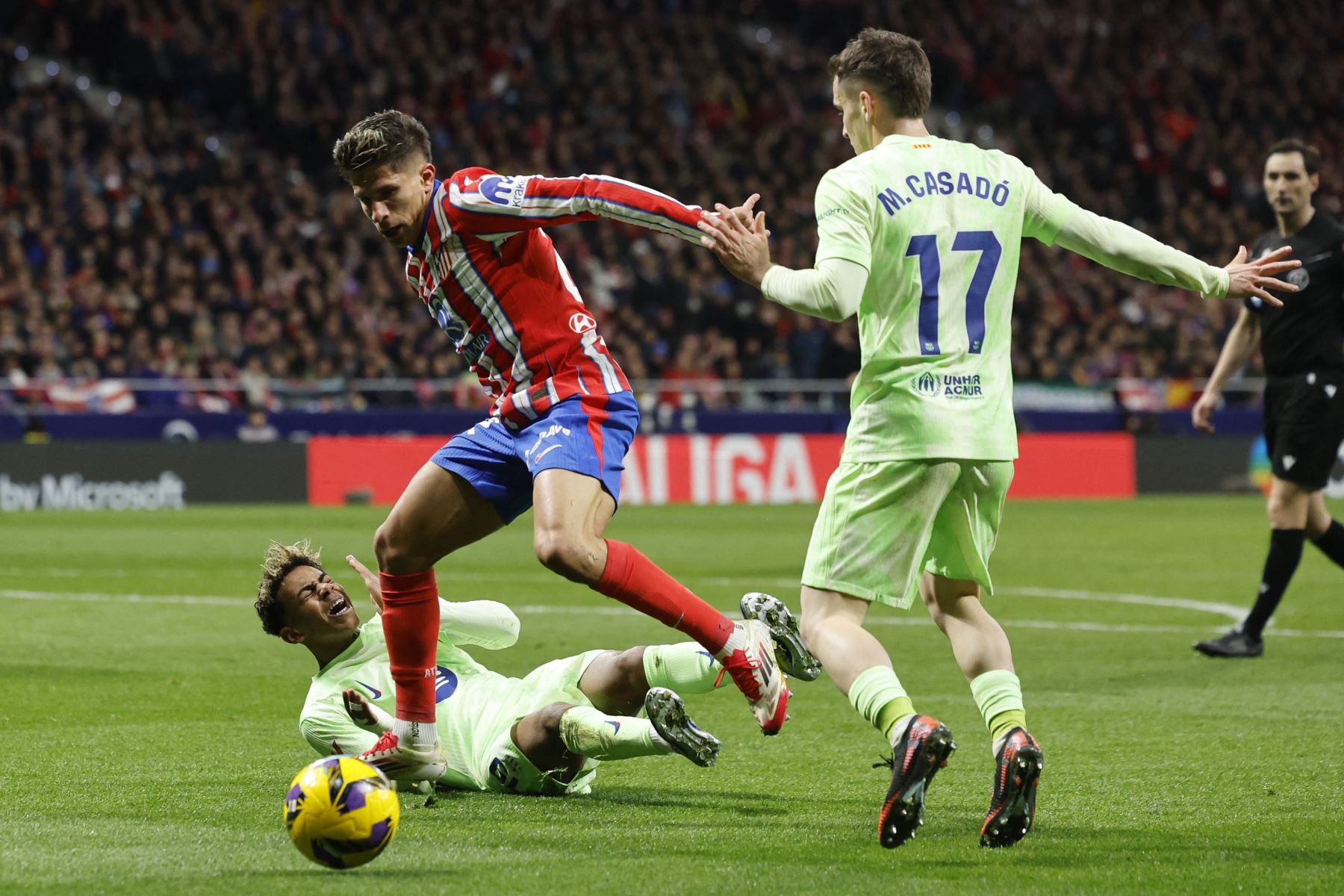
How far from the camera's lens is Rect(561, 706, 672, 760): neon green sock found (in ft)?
15.0

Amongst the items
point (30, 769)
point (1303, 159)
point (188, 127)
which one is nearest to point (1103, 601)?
point (1303, 159)

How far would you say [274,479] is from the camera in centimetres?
1920

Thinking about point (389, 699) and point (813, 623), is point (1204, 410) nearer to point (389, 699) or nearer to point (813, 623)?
point (813, 623)

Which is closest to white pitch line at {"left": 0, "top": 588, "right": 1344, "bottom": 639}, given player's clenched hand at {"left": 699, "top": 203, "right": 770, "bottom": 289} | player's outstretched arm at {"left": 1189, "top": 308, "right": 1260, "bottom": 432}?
player's outstretched arm at {"left": 1189, "top": 308, "right": 1260, "bottom": 432}

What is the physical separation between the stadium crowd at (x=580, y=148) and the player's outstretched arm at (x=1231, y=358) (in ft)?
44.1

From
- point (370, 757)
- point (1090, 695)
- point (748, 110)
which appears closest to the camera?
point (370, 757)

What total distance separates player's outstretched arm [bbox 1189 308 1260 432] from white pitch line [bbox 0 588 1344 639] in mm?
1442

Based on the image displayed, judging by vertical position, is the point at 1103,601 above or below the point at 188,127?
below

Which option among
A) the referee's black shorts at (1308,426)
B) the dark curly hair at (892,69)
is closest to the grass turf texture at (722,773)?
the referee's black shorts at (1308,426)

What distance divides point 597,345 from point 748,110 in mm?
23569

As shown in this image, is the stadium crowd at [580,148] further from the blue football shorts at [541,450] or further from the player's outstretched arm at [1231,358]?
the blue football shorts at [541,450]

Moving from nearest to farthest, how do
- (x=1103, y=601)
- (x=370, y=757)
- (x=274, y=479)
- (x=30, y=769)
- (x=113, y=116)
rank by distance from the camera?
(x=370, y=757) → (x=30, y=769) → (x=1103, y=601) → (x=274, y=479) → (x=113, y=116)

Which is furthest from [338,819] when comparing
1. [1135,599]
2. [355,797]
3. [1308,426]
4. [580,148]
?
[580,148]

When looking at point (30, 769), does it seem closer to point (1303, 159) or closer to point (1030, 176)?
point (1030, 176)
